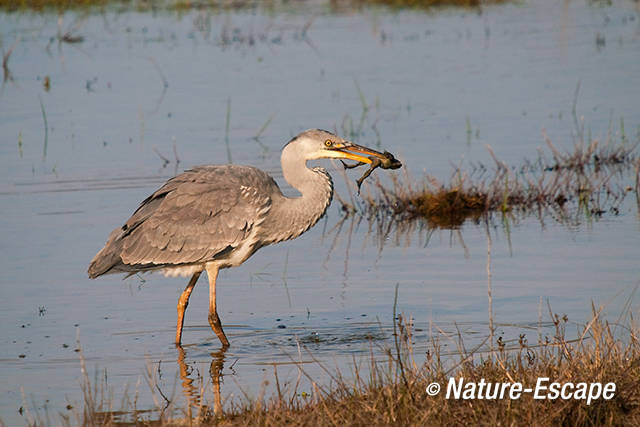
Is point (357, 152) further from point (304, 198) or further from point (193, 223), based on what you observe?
point (193, 223)

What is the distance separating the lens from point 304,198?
8.67 meters

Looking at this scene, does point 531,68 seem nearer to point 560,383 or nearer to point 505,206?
point 505,206

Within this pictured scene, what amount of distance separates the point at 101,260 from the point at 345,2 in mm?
21197

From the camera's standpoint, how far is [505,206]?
11570mm

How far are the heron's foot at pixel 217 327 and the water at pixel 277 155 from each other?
13cm

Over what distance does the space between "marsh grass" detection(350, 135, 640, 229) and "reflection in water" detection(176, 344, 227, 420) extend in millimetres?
3530

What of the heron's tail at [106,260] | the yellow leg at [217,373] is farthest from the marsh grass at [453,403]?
the heron's tail at [106,260]

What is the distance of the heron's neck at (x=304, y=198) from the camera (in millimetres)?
8648

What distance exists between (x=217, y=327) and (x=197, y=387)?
0.92 metres

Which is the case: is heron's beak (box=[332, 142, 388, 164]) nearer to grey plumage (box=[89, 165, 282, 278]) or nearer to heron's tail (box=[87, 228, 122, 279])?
grey plumage (box=[89, 165, 282, 278])

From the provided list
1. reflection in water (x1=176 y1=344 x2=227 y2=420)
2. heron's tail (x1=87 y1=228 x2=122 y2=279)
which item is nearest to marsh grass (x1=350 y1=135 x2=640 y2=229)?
heron's tail (x1=87 y1=228 x2=122 y2=279)

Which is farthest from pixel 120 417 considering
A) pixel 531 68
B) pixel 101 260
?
pixel 531 68

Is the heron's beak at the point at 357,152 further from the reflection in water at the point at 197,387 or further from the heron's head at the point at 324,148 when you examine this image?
the reflection in water at the point at 197,387

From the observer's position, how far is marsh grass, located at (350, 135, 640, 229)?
11461 mm
